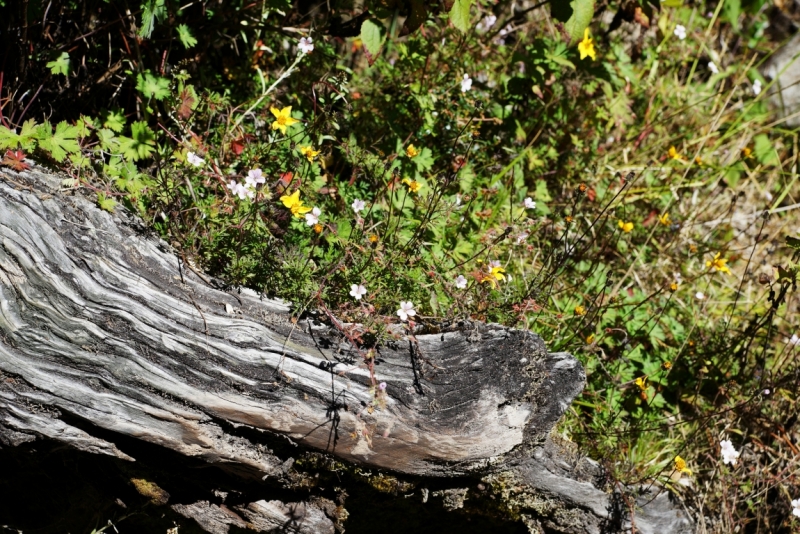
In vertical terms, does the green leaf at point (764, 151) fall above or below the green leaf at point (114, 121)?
above

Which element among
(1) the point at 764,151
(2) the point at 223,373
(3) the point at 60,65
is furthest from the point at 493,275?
(1) the point at 764,151

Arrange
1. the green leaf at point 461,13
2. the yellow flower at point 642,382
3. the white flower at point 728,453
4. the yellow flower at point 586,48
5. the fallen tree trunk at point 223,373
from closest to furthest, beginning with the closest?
the fallen tree trunk at point 223,373 < the green leaf at point 461,13 < the white flower at point 728,453 < the yellow flower at point 642,382 < the yellow flower at point 586,48

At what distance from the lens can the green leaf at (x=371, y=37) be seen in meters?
2.80

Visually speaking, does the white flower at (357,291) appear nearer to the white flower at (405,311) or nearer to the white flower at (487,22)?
the white flower at (405,311)

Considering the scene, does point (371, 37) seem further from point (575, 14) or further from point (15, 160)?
point (15, 160)

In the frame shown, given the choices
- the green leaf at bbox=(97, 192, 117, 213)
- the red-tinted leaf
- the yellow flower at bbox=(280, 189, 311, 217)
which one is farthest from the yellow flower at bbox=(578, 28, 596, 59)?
the red-tinted leaf

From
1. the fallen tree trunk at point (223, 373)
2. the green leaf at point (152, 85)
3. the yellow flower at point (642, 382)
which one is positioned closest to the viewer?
the fallen tree trunk at point (223, 373)

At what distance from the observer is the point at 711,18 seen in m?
5.28

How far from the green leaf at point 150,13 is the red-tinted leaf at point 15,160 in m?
0.80

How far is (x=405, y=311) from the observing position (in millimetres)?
2721

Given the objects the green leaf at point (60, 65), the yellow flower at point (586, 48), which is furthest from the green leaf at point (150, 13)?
the yellow flower at point (586, 48)

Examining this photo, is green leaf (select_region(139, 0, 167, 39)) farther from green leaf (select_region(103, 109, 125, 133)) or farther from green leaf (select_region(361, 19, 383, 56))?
green leaf (select_region(361, 19, 383, 56))

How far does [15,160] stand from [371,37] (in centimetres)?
155

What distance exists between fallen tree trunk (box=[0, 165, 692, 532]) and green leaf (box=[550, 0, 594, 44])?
133 cm
